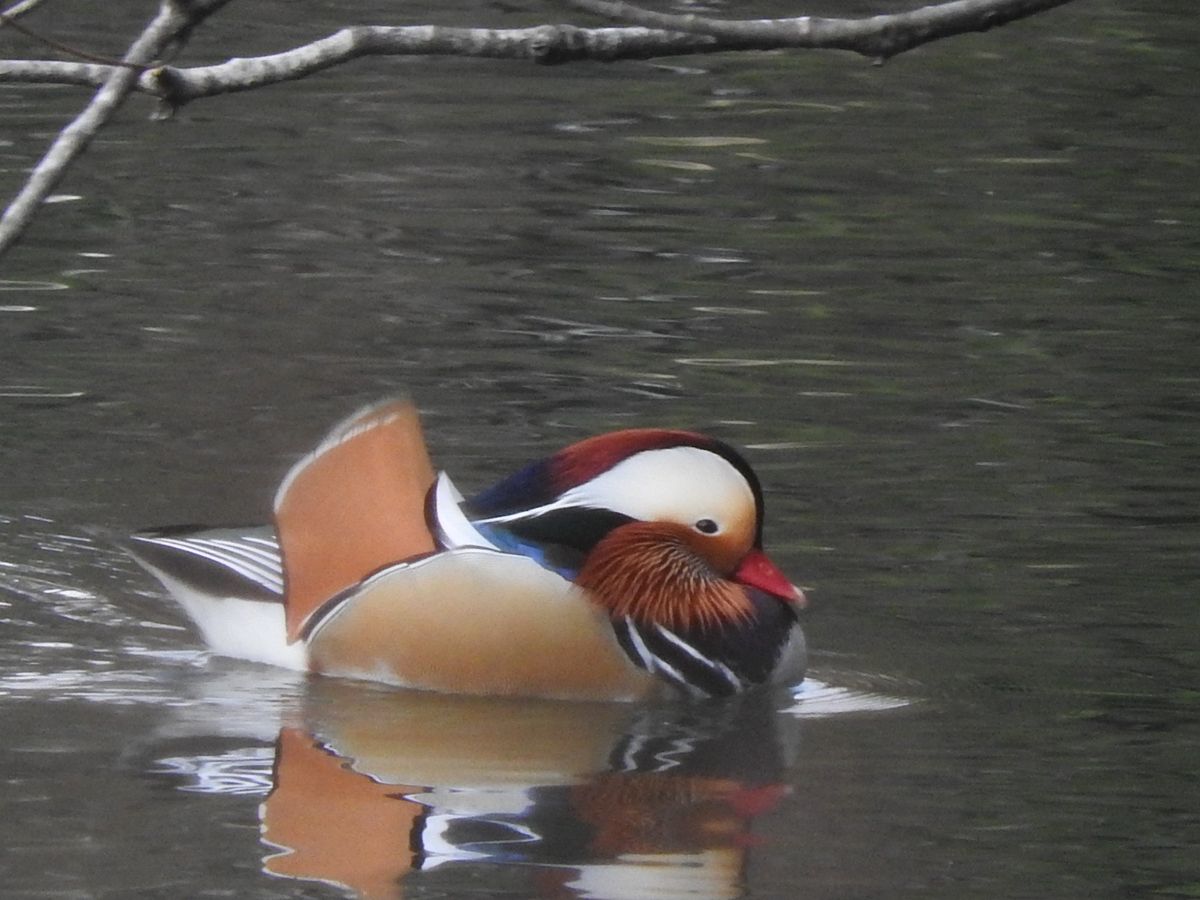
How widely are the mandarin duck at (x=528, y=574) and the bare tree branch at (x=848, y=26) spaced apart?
2.97 m

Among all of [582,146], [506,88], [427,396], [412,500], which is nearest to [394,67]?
[506,88]

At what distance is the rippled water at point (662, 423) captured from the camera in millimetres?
4984

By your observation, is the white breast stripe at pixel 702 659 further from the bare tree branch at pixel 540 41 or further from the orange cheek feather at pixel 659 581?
the bare tree branch at pixel 540 41

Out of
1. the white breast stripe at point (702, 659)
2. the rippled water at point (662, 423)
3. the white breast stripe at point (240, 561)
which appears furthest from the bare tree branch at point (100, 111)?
the white breast stripe at point (240, 561)

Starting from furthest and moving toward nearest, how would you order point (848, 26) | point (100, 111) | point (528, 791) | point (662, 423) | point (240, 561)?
point (662, 423) → point (240, 561) → point (528, 791) → point (848, 26) → point (100, 111)

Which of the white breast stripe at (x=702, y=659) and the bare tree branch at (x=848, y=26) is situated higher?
the bare tree branch at (x=848, y=26)

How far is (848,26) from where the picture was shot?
2807mm

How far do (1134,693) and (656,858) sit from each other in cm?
153

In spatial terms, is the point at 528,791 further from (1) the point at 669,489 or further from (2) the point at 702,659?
(1) the point at 669,489

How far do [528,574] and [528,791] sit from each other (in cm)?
75

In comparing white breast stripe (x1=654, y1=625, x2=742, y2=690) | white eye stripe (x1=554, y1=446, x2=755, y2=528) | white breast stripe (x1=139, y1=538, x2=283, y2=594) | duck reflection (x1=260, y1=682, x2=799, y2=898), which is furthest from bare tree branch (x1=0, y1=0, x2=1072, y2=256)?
white breast stripe (x1=139, y1=538, x2=283, y2=594)

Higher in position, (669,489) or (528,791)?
(669,489)

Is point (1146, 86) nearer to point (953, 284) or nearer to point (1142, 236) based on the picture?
point (1142, 236)

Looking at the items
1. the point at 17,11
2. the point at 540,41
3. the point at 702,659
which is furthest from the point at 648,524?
the point at 17,11
